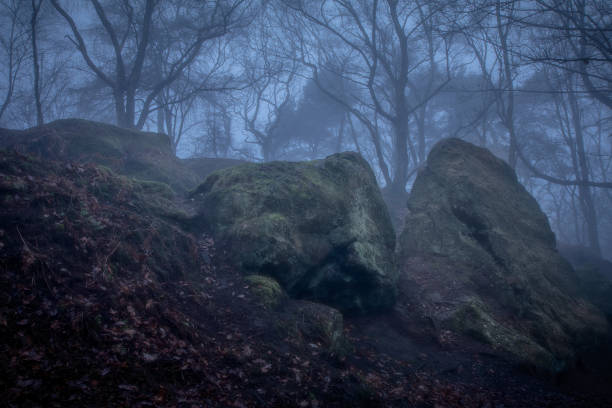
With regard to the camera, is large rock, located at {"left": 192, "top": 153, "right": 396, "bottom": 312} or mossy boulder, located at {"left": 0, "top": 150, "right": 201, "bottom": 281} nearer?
mossy boulder, located at {"left": 0, "top": 150, "right": 201, "bottom": 281}

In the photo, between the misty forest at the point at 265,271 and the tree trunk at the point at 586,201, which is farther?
the tree trunk at the point at 586,201

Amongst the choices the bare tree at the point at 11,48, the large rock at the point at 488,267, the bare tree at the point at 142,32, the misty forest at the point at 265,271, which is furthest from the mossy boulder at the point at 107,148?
the large rock at the point at 488,267

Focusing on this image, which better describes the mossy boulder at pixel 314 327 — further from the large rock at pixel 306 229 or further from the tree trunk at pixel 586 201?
the tree trunk at pixel 586 201

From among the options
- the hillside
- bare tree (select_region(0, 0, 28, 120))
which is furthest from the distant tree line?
the hillside

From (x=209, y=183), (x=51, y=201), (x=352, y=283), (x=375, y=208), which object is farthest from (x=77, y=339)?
(x=375, y=208)

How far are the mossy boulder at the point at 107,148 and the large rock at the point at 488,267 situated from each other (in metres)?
9.16

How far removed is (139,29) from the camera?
13.9m

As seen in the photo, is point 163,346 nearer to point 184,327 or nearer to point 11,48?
point 184,327

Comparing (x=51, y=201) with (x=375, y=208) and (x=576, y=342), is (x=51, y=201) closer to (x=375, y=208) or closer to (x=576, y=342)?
(x=375, y=208)

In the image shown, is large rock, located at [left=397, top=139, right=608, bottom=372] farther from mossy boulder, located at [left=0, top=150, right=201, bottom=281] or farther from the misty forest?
mossy boulder, located at [left=0, top=150, right=201, bottom=281]

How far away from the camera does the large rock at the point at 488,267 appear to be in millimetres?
7020

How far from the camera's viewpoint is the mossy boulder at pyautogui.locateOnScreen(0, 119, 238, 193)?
9367 millimetres

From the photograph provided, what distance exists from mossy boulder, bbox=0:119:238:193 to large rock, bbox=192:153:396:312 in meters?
3.58

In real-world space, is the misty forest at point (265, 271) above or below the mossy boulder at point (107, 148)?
below
